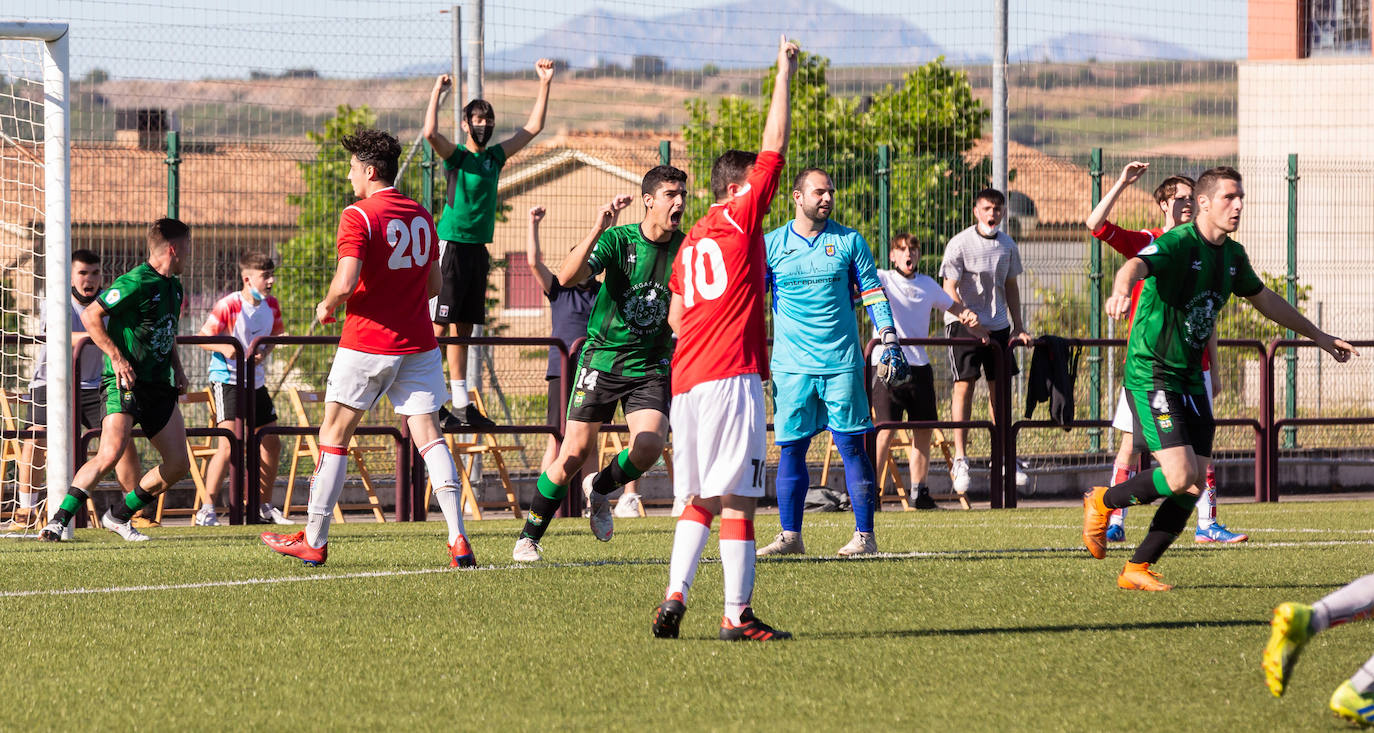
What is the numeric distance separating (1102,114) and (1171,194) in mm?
8299

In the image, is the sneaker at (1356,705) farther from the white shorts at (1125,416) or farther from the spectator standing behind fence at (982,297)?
the spectator standing behind fence at (982,297)

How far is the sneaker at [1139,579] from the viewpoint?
7047mm

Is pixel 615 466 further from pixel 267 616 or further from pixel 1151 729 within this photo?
pixel 1151 729

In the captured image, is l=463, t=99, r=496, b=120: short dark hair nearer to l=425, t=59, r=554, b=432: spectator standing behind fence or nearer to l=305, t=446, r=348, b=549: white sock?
l=425, t=59, r=554, b=432: spectator standing behind fence

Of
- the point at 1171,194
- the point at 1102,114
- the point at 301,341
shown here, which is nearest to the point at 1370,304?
the point at 1102,114

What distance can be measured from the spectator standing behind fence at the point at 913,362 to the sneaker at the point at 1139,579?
592 cm

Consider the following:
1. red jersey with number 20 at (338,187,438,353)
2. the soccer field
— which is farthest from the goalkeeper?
red jersey with number 20 at (338,187,438,353)

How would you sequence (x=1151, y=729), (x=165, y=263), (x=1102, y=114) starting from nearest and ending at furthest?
1. (x=1151, y=729)
2. (x=165, y=263)
3. (x=1102, y=114)

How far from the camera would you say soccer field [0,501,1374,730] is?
14.7 feet

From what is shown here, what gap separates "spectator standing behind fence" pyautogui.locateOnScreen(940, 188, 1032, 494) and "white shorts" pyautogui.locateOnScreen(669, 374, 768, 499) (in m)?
7.49

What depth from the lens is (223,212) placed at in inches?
526

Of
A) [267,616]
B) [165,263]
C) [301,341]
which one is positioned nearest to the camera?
[267,616]

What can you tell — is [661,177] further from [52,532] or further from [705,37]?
[705,37]

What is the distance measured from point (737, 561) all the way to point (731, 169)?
161 centimetres
